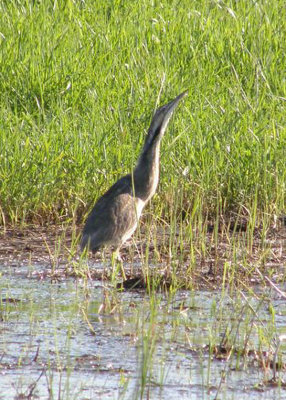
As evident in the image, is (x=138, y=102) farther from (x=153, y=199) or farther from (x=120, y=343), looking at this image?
(x=120, y=343)

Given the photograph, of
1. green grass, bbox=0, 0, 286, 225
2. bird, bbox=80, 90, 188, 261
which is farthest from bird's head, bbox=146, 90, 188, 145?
green grass, bbox=0, 0, 286, 225

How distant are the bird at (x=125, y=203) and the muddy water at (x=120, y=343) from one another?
1.49 ft

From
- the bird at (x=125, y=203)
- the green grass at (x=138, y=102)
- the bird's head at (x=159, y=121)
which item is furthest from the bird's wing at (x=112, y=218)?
the bird's head at (x=159, y=121)

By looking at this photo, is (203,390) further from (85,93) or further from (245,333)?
(85,93)

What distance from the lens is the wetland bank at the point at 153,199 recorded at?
492 cm

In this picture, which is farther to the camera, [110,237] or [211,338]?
[110,237]

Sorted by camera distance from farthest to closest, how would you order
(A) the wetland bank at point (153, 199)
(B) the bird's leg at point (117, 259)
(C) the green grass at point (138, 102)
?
(C) the green grass at point (138, 102), (B) the bird's leg at point (117, 259), (A) the wetland bank at point (153, 199)

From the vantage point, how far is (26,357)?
4977 millimetres

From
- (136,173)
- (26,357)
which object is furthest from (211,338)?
(136,173)

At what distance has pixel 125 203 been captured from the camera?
23.0 feet

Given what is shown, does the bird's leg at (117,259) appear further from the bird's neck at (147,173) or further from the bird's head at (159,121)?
the bird's head at (159,121)

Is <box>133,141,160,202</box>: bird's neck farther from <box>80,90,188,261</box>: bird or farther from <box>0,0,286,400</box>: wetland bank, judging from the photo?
<box>0,0,286,400</box>: wetland bank

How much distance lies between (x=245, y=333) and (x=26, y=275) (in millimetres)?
1798

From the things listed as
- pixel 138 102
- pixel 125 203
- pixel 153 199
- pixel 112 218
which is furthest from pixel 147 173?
pixel 138 102
